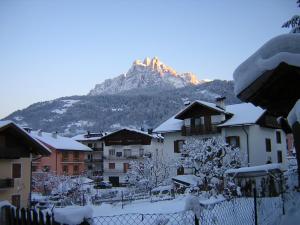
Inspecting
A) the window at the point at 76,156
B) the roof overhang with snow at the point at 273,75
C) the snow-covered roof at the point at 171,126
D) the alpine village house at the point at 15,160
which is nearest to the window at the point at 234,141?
the snow-covered roof at the point at 171,126

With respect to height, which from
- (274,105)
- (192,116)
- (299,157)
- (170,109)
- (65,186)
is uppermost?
(170,109)

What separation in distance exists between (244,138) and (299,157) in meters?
32.9

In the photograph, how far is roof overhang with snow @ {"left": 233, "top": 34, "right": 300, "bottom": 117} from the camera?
4152mm

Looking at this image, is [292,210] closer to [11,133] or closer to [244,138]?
[11,133]

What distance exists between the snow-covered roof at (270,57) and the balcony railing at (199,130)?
3410 centimetres

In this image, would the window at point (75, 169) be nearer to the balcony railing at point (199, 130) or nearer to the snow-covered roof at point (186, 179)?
the balcony railing at point (199, 130)

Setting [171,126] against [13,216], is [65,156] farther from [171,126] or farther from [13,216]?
[13,216]

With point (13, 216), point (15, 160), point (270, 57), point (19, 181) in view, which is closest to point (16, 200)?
point (19, 181)

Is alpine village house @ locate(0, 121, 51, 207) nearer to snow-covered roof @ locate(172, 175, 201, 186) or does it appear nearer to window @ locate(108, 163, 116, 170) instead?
snow-covered roof @ locate(172, 175, 201, 186)

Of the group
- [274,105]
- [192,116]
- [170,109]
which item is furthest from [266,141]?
[170,109]

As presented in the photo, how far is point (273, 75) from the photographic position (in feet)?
15.4

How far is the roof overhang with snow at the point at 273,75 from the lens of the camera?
13.6 ft

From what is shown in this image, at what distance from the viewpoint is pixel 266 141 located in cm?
3784

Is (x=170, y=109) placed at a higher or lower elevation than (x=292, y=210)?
higher
